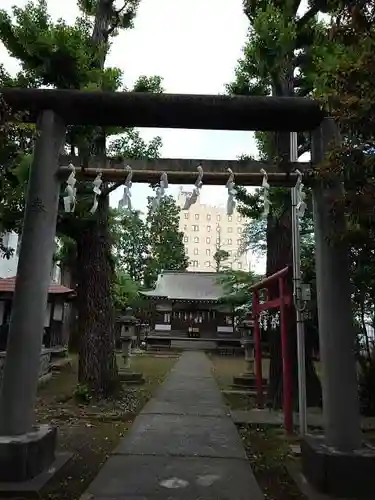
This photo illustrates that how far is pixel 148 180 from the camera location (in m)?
5.70

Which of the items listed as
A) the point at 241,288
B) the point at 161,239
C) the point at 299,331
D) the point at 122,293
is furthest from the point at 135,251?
the point at 299,331

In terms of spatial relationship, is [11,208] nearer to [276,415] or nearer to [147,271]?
[276,415]

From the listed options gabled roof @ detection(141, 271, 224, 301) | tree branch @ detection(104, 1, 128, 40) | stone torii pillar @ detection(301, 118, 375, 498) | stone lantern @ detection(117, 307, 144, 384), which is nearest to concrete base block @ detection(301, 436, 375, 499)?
stone torii pillar @ detection(301, 118, 375, 498)

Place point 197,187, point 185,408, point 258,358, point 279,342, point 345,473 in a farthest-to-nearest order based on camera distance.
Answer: point 258,358
point 279,342
point 185,408
point 197,187
point 345,473

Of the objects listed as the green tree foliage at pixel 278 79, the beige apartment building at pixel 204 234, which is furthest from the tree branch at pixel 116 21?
the beige apartment building at pixel 204 234

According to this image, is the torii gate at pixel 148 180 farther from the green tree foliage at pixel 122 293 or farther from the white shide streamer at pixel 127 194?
the green tree foliage at pixel 122 293

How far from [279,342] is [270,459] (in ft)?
13.0

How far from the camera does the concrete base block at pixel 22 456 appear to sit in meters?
4.50

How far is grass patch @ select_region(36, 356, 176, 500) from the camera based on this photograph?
16.1 feet

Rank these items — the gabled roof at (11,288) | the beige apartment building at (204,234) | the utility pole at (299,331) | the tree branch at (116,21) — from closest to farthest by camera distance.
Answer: the utility pole at (299,331) → the tree branch at (116,21) → the gabled roof at (11,288) → the beige apartment building at (204,234)

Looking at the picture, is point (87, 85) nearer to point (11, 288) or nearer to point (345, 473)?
point (345, 473)

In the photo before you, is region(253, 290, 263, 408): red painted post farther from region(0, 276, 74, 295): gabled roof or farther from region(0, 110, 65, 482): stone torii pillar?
region(0, 276, 74, 295): gabled roof

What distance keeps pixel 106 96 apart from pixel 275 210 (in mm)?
5621

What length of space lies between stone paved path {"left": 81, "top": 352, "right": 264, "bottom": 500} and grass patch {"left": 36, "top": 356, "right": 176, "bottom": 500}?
0.77ft
